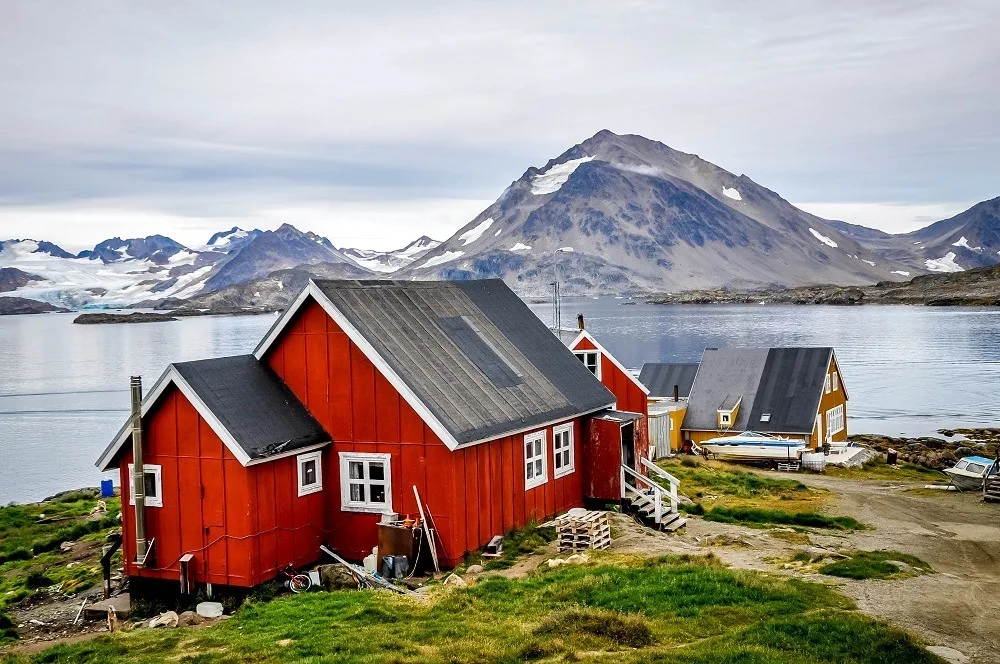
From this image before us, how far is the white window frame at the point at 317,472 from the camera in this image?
23.0 metres

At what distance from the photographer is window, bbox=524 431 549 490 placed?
25.2m

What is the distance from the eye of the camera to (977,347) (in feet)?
497

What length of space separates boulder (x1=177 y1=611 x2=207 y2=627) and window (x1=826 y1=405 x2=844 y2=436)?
141 feet

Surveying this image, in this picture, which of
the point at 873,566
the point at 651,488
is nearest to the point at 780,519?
the point at 651,488

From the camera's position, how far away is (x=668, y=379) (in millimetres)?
59406

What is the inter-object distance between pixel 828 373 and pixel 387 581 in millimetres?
39783

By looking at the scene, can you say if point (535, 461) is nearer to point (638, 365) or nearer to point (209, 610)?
point (209, 610)

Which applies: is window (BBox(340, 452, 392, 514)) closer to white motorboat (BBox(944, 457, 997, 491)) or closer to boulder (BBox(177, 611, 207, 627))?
boulder (BBox(177, 611, 207, 627))

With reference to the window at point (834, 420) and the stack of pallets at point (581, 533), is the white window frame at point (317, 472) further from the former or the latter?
the window at point (834, 420)

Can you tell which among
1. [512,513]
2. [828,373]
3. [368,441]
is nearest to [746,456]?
[828,373]

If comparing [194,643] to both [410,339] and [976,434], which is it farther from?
[976,434]

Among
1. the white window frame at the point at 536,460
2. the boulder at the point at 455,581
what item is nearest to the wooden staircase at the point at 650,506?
the white window frame at the point at 536,460

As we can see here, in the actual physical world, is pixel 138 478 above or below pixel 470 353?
below

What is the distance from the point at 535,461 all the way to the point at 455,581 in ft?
19.5
